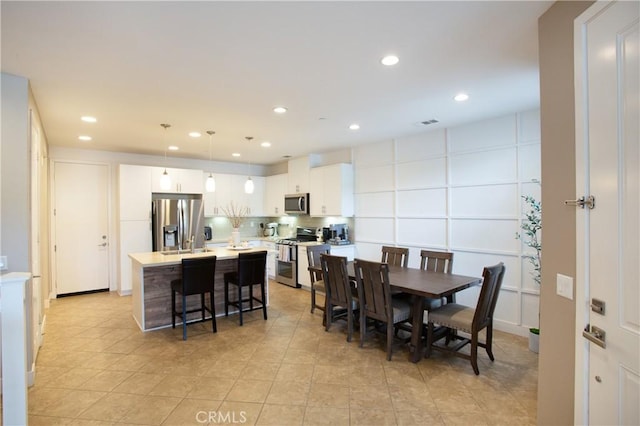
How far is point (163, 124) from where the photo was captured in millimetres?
4160

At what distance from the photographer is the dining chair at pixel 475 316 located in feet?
9.36

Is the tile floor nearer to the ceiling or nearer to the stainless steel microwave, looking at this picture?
the ceiling

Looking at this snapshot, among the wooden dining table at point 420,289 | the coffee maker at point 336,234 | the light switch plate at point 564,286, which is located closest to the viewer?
the light switch plate at point 564,286

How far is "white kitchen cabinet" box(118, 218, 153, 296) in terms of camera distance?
570 centimetres

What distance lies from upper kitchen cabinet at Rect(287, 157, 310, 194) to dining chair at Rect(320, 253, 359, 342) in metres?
2.87

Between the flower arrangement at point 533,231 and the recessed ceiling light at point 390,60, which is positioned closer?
the recessed ceiling light at point 390,60

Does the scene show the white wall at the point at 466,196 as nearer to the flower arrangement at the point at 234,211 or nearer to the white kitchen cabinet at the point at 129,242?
the flower arrangement at the point at 234,211

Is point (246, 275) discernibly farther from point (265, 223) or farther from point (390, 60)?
point (265, 223)

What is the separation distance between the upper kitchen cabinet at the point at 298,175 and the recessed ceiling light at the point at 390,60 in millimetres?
3961

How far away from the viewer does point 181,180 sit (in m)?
6.35

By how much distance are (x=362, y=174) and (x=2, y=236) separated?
15.3 feet

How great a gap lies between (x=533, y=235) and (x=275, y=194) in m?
5.17

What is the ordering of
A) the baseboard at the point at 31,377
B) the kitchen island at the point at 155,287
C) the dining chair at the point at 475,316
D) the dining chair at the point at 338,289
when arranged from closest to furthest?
the baseboard at the point at 31,377
the dining chair at the point at 475,316
the dining chair at the point at 338,289
the kitchen island at the point at 155,287

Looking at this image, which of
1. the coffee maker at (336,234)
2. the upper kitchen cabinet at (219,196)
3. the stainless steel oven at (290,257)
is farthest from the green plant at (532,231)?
the upper kitchen cabinet at (219,196)
